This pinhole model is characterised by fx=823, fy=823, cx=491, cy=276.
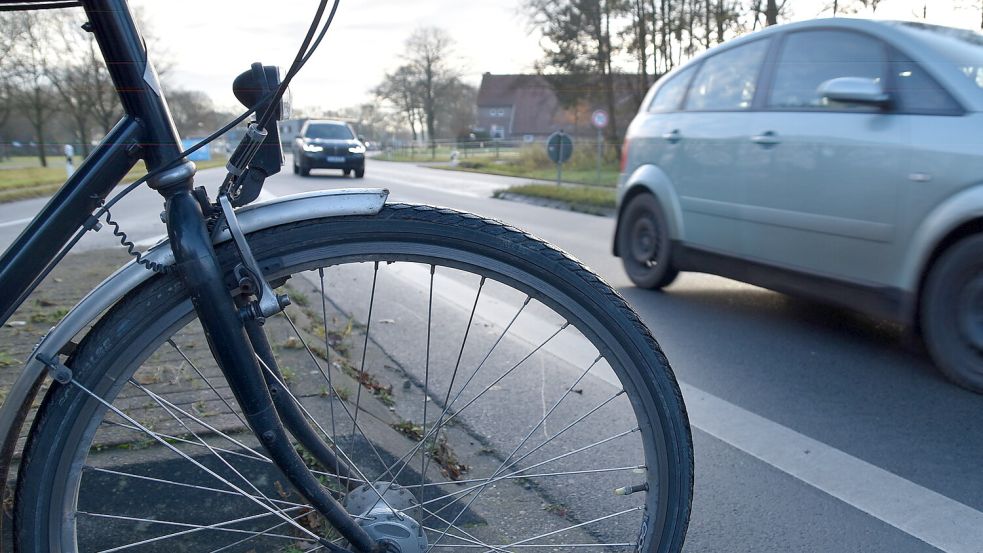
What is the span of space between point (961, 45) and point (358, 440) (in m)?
3.86

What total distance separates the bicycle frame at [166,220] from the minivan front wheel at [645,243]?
470 cm

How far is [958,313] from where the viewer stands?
153 inches

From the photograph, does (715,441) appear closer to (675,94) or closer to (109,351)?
(109,351)

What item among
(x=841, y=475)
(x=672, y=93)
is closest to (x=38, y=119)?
(x=841, y=475)

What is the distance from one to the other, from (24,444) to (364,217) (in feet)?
2.36

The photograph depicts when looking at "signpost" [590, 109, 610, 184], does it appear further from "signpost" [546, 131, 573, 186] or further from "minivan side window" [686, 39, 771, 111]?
"minivan side window" [686, 39, 771, 111]

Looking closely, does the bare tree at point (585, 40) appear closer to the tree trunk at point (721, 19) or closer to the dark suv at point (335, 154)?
the tree trunk at point (721, 19)

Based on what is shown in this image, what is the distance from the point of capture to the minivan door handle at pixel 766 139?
15.9 feet

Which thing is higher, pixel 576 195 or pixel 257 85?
pixel 257 85

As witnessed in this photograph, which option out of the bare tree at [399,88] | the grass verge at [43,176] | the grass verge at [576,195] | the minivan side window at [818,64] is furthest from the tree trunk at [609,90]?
the grass verge at [43,176]

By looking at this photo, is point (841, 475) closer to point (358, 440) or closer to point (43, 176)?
point (358, 440)

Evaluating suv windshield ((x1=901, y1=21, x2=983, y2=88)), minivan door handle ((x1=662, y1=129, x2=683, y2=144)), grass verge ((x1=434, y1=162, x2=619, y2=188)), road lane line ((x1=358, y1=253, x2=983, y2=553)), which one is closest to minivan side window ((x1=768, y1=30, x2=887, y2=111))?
suv windshield ((x1=901, y1=21, x2=983, y2=88))

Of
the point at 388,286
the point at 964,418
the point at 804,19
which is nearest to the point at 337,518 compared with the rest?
the point at 964,418

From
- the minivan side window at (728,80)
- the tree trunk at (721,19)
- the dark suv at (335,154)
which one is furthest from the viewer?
the dark suv at (335,154)
